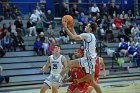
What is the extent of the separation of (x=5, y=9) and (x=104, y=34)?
22.0 feet

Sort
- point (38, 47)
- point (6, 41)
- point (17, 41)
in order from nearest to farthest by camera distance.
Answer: point (6, 41) → point (17, 41) → point (38, 47)

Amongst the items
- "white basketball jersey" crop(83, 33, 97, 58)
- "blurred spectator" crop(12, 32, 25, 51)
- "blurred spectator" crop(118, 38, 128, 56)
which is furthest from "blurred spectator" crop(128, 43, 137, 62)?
"white basketball jersey" crop(83, 33, 97, 58)

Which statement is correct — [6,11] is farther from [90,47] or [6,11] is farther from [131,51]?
[90,47]

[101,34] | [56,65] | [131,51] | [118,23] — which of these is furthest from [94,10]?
[56,65]

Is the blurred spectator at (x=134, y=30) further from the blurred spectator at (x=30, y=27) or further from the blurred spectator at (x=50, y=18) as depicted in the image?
the blurred spectator at (x=30, y=27)

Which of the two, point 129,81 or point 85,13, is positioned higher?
point 85,13

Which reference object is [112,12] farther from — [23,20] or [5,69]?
[5,69]

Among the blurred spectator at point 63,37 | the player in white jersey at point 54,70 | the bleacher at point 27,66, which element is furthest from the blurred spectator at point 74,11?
the player in white jersey at point 54,70

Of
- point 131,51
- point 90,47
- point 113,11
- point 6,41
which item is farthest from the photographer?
point 113,11

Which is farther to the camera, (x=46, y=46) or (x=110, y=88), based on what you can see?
(x=46, y=46)

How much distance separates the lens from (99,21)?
24.0 m

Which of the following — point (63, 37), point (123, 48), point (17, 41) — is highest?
point (17, 41)

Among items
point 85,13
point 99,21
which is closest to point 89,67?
point 99,21

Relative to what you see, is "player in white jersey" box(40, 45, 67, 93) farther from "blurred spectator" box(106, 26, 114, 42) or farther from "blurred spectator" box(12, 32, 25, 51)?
"blurred spectator" box(106, 26, 114, 42)
